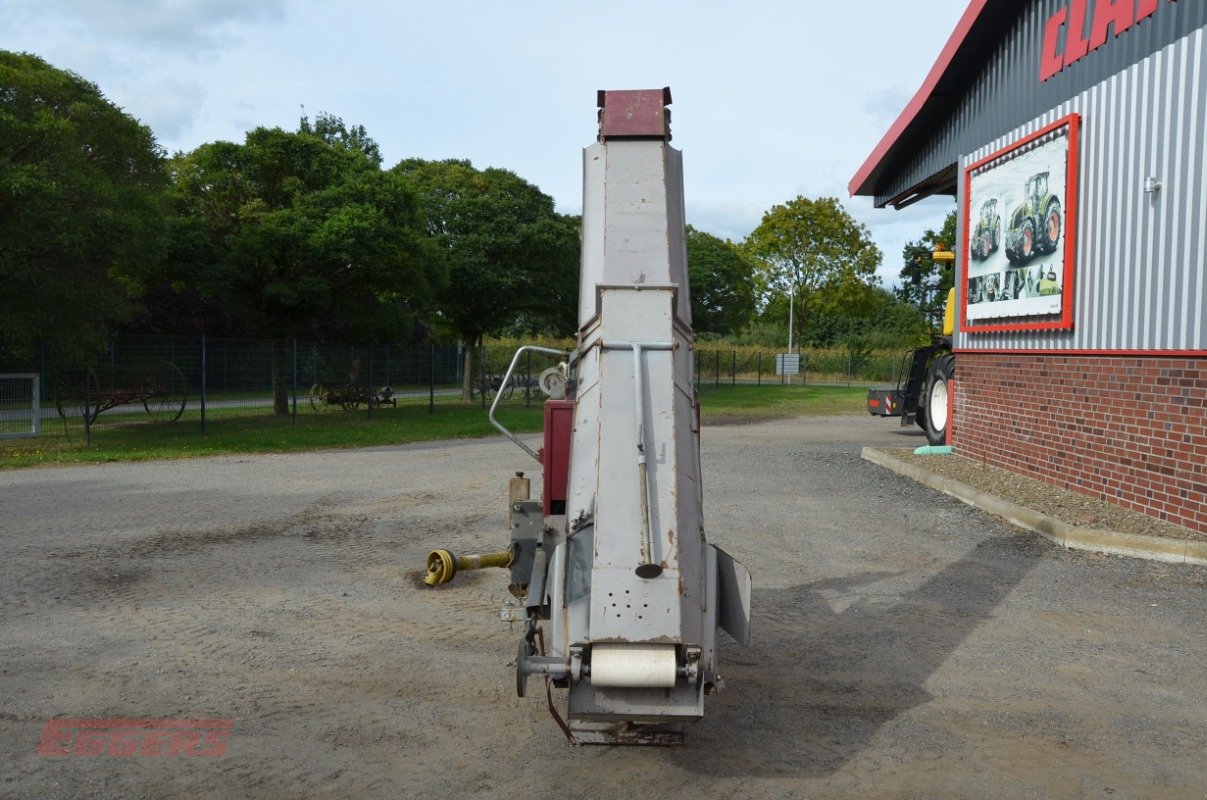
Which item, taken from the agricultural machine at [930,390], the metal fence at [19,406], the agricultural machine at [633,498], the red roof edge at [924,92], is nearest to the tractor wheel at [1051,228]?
the red roof edge at [924,92]

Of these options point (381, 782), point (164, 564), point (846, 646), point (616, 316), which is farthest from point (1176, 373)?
point (164, 564)

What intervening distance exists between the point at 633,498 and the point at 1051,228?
991cm

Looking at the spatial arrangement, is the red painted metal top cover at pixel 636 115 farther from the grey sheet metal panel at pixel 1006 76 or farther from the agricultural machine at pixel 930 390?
the agricultural machine at pixel 930 390

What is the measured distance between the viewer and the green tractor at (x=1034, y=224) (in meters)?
12.2

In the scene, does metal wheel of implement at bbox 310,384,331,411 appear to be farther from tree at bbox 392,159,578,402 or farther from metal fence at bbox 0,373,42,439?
metal fence at bbox 0,373,42,439

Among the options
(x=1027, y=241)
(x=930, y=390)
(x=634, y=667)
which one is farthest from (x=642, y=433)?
(x=930, y=390)

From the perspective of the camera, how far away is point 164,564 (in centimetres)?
831

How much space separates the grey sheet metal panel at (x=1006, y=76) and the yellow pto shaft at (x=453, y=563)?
7879 mm

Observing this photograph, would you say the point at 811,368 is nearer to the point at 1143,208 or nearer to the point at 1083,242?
the point at 1083,242

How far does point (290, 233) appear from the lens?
70.4 ft

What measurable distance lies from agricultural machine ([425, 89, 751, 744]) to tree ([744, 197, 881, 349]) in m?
52.7

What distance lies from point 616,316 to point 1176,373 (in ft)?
23.9

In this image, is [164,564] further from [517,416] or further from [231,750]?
[517,416]

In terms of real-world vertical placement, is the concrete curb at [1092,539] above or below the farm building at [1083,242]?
below
